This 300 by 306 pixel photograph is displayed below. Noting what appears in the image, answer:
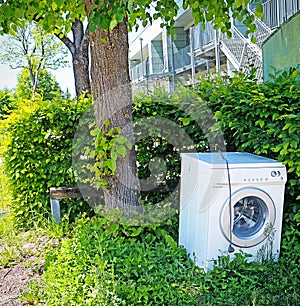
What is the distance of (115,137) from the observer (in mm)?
3604

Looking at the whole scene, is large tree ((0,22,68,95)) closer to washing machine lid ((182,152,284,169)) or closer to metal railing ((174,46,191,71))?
metal railing ((174,46,191,71))

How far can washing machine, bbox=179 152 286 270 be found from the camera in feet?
9.86

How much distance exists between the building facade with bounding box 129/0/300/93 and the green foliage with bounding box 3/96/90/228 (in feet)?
3.39

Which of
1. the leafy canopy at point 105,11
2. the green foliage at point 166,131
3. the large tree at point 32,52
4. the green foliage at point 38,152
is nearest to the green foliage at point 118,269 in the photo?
the green foliage at point 166,131

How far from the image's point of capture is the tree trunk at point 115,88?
3.60 metres

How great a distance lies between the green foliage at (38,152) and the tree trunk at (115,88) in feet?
3.39

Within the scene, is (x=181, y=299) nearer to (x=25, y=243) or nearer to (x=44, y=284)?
(x=44, y=284)

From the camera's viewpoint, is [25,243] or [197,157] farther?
[25,243]

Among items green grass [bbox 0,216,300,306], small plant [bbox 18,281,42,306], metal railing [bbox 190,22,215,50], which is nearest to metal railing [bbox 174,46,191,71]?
metal railing [bbox 190,22,215,50]

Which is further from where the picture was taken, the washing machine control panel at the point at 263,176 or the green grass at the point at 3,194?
the green grass at the point at 3,194

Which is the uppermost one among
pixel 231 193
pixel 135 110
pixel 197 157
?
pixel 135 110

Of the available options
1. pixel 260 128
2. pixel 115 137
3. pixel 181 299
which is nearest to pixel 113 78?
pixel 115 137

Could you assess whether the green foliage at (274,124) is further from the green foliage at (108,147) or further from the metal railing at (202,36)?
the metal railing at (202,36)

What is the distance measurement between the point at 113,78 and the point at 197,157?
106 centimetres
